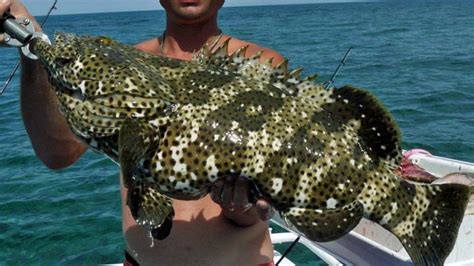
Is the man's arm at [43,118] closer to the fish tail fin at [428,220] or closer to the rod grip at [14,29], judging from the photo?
the rod grip at [14,29]

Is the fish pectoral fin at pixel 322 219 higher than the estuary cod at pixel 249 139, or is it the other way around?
the estuary cod at pixel 249 139

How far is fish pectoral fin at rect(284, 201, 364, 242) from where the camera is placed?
2.96 m

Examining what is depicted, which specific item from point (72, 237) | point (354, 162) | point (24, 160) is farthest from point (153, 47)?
point (24, 160)

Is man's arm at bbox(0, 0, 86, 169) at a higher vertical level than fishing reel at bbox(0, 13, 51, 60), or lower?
lower

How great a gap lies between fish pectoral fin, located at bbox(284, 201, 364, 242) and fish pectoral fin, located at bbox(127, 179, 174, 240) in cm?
64

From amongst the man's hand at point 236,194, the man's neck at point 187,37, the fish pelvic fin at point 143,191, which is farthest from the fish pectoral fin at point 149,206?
the man's neck at point 187,37

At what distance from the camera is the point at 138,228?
12.6ft

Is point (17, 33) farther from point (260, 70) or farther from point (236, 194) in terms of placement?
point (236, 194)

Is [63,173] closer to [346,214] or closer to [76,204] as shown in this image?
[76,204]

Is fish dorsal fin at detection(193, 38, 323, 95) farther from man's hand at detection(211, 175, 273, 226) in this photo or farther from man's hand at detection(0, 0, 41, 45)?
man's hand at detection(0, 0, 41, 45)

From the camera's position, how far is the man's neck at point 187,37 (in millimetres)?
4125

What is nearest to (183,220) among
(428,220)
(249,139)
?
(249,139)

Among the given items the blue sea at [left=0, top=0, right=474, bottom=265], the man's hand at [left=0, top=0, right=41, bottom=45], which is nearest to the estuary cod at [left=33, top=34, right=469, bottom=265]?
the man's hand at [left=0, top=0, right=41, bottom=45]

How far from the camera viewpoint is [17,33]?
335 cm
